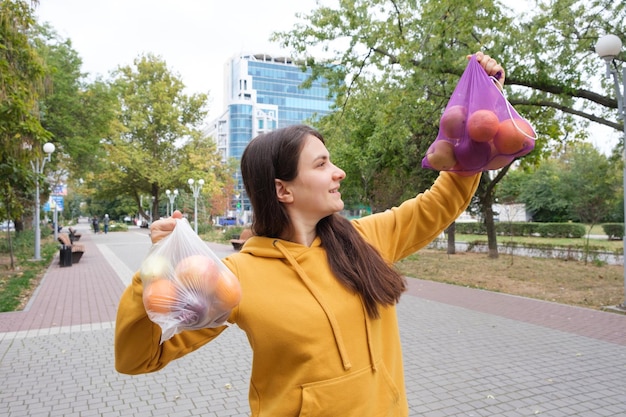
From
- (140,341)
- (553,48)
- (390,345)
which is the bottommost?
(390,345)

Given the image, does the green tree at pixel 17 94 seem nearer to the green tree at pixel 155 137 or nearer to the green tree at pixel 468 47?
the green tree at pixel 468 47

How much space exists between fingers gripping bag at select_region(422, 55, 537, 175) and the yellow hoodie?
0.64 meters

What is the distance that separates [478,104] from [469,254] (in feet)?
62.9

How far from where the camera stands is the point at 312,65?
1271 centimetres

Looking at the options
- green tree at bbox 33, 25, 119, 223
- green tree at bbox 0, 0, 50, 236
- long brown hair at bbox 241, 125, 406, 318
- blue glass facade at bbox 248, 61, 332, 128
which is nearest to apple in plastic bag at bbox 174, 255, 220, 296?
long brown hair at bbox 241, 125, 406, 318

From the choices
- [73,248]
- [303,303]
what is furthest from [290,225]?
[73,248]

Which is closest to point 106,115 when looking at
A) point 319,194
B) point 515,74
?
point 515,74

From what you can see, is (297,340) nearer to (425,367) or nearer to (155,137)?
(425,367)

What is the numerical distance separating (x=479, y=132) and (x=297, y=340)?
98 centimetres

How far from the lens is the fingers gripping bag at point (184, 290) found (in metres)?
1.17

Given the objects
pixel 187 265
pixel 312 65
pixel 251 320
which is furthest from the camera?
pixel 312 65

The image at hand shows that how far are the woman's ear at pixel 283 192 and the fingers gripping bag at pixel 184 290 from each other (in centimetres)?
39

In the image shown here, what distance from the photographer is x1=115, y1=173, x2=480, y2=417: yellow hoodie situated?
4.37 feet

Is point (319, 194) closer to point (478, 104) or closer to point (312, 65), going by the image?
point (478, 104)
